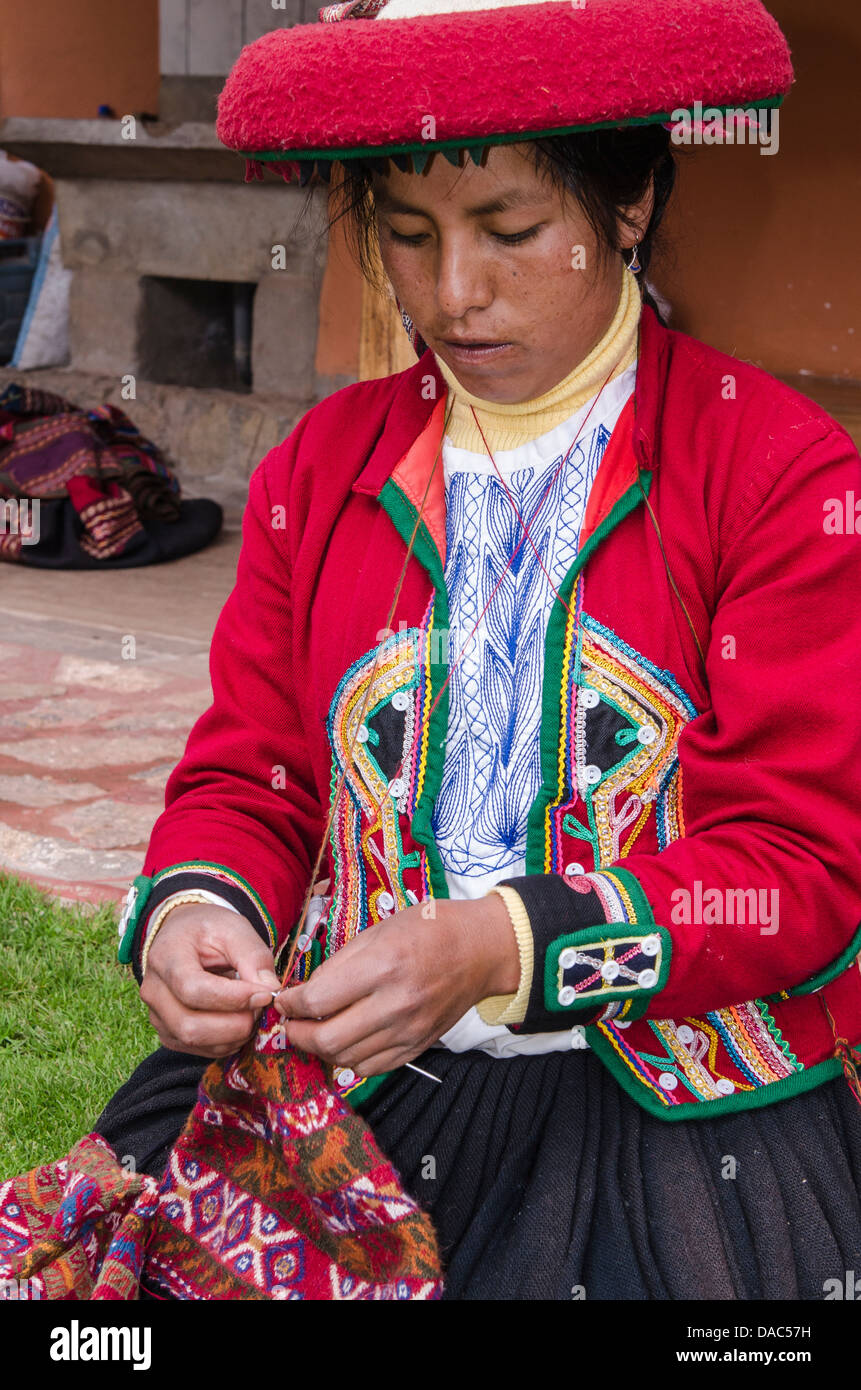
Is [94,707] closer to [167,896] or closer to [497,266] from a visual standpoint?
[167,896]

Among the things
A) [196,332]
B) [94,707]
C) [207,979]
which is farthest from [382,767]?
[196,332]


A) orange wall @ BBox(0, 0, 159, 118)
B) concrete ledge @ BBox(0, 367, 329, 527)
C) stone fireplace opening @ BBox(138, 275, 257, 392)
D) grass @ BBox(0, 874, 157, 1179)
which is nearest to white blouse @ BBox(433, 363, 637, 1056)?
grass @ BBox(0, 874, 157, 1179)

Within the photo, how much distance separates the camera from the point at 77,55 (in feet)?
26.6

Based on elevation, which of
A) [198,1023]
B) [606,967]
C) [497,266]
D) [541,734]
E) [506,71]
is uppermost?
[506,71]

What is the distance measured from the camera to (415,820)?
1568mm

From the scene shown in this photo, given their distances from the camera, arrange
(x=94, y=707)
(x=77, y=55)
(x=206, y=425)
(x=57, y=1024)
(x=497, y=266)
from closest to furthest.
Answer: (x=497, y=266), (x=57, y=1024), (x=94, y=707), (x=206, y=425), (x=77, y=55)

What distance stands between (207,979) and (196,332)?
6800 mm

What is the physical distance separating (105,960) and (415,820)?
1501mm

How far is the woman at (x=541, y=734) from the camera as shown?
52.8 inches

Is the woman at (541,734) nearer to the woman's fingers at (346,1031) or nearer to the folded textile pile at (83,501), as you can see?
the woman's fingers at (346,1031)

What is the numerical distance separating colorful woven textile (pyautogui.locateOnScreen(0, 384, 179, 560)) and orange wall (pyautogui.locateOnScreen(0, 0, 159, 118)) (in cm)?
231

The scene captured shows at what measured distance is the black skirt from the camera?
4.54 ft
